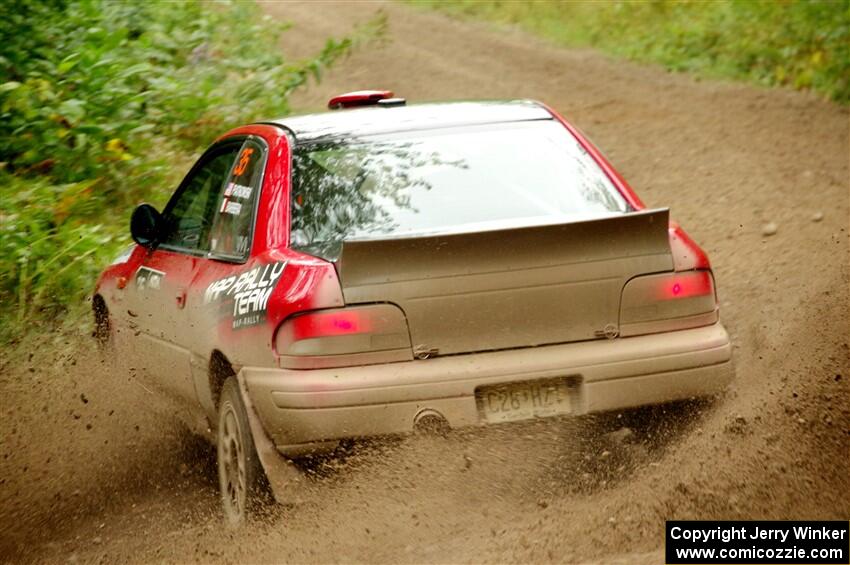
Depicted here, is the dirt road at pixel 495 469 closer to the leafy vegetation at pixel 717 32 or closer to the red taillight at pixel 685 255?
the red taillight at pixel 685 255

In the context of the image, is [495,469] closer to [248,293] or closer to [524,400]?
[524,400]

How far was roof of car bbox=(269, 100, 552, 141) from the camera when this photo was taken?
214 inches

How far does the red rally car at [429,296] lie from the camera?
4480 millimetres

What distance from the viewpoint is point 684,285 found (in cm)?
480

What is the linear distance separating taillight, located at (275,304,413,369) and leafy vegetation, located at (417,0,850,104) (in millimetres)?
11725

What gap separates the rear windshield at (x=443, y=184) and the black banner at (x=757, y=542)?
1.26 meters

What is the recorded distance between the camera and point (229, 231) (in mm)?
5492

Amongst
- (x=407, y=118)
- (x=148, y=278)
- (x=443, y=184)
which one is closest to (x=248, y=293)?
(x=443, y=184)

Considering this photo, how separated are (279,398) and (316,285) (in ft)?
1.39

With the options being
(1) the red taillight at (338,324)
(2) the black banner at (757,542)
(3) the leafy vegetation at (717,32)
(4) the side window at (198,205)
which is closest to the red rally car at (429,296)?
(1) the red taillight at (338,324)

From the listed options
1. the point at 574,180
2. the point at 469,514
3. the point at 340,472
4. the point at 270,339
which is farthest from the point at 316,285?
the point at 574,180

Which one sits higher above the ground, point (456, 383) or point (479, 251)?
point (479, 251)

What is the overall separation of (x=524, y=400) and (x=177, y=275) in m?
2.01

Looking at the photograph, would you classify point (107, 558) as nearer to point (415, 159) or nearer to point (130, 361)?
point (130, 361)
